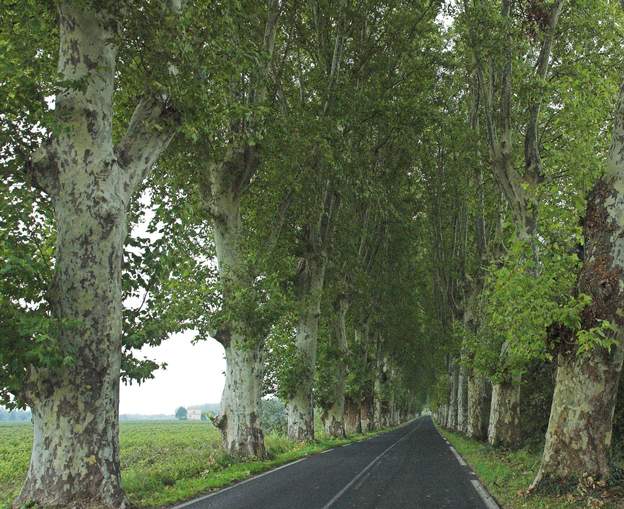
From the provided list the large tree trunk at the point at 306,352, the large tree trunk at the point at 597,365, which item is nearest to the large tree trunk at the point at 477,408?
the large tree trunk at the point at 306,352

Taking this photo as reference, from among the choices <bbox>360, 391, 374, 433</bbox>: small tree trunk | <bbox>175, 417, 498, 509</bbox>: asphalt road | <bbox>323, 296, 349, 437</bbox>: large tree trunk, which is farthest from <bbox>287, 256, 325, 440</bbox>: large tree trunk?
<bbox>360, 391, 374, 433</bbox>: small tree trunk

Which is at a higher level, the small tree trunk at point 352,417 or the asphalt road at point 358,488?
the asphalt road at point 358,488

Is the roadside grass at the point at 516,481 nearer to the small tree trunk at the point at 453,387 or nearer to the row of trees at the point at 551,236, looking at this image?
the row of trees at the point at 551,236

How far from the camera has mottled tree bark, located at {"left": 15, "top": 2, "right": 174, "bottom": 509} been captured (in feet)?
25.7

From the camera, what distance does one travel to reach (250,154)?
53.2 ft

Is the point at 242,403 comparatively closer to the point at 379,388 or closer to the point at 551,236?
the point at 551,236

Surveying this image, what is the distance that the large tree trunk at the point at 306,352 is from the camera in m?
23.1

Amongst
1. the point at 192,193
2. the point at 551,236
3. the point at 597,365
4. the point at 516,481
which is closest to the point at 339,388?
the point at 192,193

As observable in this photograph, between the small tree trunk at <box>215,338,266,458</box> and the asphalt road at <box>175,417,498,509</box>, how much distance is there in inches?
59.9

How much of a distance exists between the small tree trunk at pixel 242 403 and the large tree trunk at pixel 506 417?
306 inches

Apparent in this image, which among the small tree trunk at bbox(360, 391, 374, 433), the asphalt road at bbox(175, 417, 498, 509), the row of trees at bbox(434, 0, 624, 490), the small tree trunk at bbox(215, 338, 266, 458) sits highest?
the row of trees at bbox(434, 0, 624, 490)

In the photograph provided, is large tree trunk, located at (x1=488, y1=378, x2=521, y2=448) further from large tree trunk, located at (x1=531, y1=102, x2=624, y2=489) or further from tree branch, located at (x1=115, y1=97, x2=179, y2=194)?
tree branch, located at (x1=115, y1=97, x2=179, y2=194)

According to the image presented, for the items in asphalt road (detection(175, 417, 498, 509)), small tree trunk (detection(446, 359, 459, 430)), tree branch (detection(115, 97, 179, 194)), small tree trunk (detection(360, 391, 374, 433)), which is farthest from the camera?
small tree trunk (detection(446, 359, 459, 430))

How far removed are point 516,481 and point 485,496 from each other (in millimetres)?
1360
